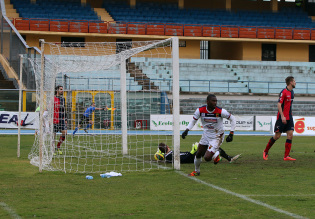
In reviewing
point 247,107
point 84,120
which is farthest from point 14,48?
point 247,107

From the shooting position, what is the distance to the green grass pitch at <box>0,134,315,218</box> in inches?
260

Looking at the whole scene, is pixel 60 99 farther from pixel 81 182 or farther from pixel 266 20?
pixel 266 20

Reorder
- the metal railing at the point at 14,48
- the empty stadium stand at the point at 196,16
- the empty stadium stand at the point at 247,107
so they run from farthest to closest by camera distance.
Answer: the empty stadium stand at the point at 196,16
the empty stadium stand at the point at 247,107
the metal railing at the point at 14,48

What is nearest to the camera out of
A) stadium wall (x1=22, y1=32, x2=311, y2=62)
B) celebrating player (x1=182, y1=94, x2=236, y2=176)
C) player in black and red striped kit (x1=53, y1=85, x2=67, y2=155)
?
celebrating player (x1=182, y1=94, x2=236, y2=176)

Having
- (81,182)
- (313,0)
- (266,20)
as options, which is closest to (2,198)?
(81,182)

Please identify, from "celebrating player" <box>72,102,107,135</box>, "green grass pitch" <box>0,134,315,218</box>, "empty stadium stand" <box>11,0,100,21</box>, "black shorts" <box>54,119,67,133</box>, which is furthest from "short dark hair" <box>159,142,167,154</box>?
"empty stadium stand" <box>11,0,100,21</box>

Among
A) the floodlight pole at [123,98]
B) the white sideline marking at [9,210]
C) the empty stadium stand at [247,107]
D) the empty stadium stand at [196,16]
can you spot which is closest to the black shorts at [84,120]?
the floodlight pole at [123,98]

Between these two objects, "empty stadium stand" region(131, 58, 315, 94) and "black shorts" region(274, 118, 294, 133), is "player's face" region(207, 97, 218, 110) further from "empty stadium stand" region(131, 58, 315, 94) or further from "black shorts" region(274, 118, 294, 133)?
"empty stadium stand" region(131, 58, 315, 94)

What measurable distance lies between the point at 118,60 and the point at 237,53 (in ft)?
104

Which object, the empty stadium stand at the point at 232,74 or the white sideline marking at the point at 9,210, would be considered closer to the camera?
the white sideline marking at the point at 9,210

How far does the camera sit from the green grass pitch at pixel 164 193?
6605 millimetres

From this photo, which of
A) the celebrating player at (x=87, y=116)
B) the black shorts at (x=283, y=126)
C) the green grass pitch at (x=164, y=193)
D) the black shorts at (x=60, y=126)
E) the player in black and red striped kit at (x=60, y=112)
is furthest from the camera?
the celebrating player at (x=87, y=116)

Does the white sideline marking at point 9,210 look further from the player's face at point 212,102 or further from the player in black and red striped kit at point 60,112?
the player in black and red striped kit at point 60,112

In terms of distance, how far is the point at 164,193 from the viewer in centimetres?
812
